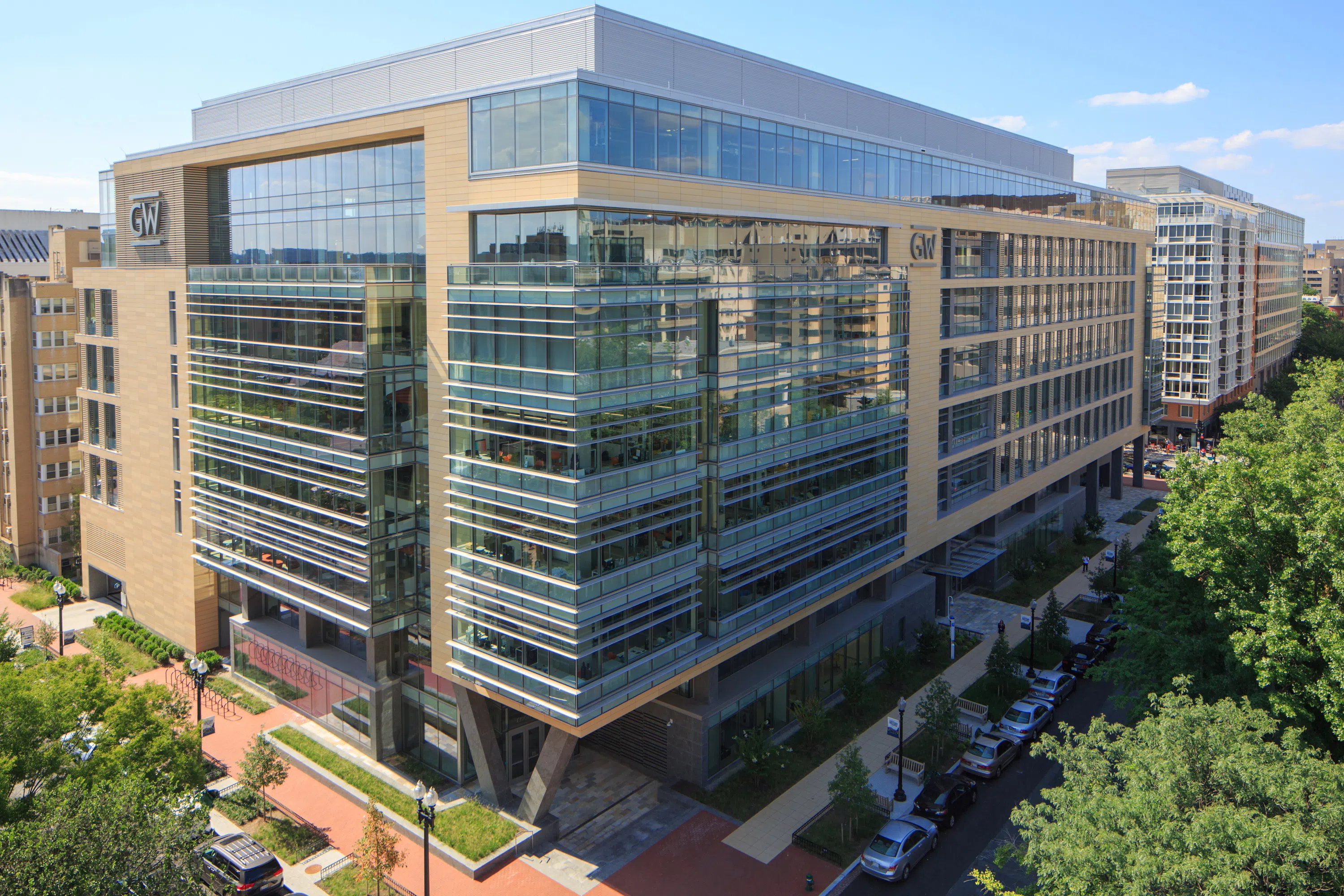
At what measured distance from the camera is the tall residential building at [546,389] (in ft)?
92.5

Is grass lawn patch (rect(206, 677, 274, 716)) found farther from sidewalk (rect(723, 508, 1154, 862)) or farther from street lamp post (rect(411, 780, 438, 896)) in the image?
sidewalk (rect(723, 508, 1154, 862))

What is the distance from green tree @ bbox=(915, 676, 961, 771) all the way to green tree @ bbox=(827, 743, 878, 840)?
5.35 metres

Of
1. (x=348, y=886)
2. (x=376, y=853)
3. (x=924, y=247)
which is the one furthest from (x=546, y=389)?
(x=924, y=247)

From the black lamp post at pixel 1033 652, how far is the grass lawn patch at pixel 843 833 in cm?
1378

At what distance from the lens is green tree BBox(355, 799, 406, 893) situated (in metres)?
27.4

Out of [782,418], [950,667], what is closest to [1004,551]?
[950,667]

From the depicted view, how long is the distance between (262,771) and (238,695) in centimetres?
1005

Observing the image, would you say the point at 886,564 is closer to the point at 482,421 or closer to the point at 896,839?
the point at 896,839

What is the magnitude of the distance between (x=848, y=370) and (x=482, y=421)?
53.8ft

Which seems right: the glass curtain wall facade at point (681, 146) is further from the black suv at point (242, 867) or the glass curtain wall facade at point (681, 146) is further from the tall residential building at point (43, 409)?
the tall residential building at point (43, 409)

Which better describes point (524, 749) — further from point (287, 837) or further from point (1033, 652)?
point (1033, 652)

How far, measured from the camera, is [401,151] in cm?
3372

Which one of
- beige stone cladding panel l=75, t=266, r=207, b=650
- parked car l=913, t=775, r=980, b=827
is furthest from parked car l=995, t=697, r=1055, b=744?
beige stone cladding panel l=75, t=266, r=207, b=650

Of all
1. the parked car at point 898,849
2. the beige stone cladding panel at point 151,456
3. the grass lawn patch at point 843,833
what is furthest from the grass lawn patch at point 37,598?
the parked car at point 898,849
